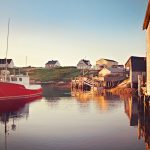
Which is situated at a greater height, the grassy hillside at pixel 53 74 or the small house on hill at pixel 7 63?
the small house on hill at pixel 7 63

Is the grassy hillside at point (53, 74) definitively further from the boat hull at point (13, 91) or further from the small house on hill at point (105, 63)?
the boat hull at point (13, 91)

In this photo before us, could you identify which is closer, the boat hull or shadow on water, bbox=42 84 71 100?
the boat hull

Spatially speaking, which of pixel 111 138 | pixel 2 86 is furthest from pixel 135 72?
pixel 111 138

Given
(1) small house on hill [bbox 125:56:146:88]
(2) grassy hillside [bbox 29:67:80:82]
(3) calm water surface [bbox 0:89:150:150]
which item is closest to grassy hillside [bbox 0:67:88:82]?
(2) grassy hillside [bbox 29:67:80:82]

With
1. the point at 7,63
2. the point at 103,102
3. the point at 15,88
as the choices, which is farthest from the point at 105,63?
the point at 103,102

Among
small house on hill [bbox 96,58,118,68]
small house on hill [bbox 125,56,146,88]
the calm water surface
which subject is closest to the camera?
the calm water surface

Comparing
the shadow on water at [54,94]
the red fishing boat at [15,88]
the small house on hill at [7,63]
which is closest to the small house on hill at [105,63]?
the small house on hill at [7,63]

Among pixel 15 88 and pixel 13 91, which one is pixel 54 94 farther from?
pixel 13 91

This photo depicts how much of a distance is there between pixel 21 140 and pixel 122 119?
515 inches

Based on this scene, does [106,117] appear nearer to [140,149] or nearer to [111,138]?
[111,138]

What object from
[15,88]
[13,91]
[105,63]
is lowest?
[13,91]

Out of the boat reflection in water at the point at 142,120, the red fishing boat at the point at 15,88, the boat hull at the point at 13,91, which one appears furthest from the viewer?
the red fishing boat at the point at 15,88

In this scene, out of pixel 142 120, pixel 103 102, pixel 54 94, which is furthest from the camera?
→ pixel 54 94

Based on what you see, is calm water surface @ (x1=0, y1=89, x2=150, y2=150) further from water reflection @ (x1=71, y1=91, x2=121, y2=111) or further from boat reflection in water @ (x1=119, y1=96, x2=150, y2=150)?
water reflection @ (x1=71, y1=91, x2=121, y2=111)
